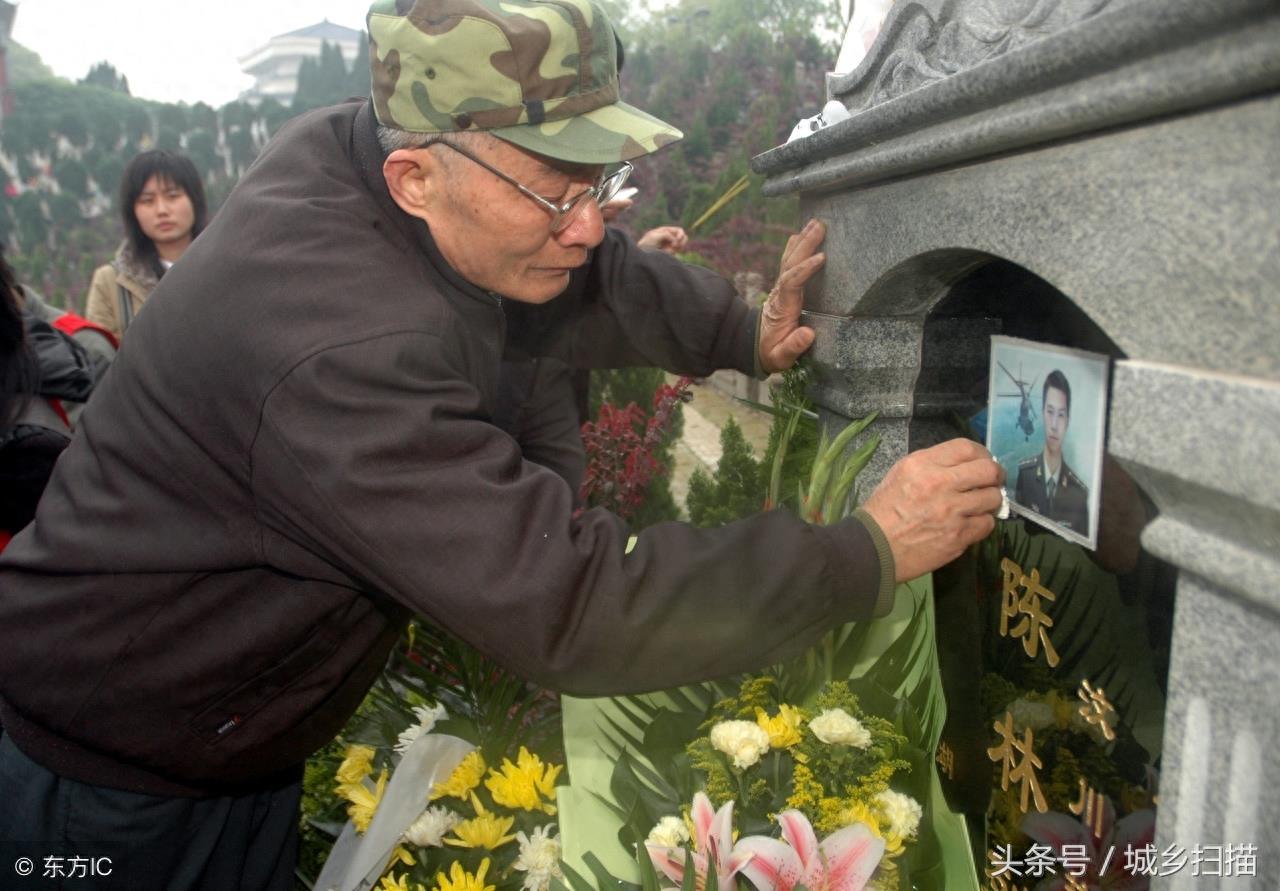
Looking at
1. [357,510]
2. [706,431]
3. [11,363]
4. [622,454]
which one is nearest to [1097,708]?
[357,510]

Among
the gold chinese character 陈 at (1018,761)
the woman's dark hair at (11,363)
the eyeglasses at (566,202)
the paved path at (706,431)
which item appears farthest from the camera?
the paved path at (706,431)

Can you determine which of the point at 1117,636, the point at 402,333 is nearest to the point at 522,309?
the point at 402,333

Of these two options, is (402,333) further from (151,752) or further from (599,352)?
(599,352)

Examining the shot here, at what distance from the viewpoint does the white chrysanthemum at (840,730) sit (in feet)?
4.94

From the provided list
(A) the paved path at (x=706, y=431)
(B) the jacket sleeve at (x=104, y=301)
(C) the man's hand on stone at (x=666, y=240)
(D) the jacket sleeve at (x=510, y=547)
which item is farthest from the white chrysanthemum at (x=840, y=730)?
(A) the paved path at (x=706, y=431)

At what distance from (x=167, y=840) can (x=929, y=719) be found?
133 centimetres

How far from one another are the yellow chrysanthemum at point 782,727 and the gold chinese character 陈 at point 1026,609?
397 mm

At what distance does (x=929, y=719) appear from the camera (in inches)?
64.4

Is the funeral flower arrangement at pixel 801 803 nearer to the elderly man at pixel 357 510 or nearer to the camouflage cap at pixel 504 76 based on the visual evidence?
the elderly man at pixel 357 510

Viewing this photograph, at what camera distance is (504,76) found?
4.62ft

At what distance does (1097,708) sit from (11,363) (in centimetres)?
265

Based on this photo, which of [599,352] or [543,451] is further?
[543,451]

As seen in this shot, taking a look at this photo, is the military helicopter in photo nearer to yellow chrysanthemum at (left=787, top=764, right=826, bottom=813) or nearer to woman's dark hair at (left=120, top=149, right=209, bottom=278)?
yellow chrysanthemum at (left=787, top=764, right=826, bottom=813)

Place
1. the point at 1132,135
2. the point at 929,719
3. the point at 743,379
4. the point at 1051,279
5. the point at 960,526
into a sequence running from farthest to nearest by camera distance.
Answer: the point at 743,379 < the point at 929,719 < the point at 960,526 < the point at 1051,279 < the point at 1132,135
